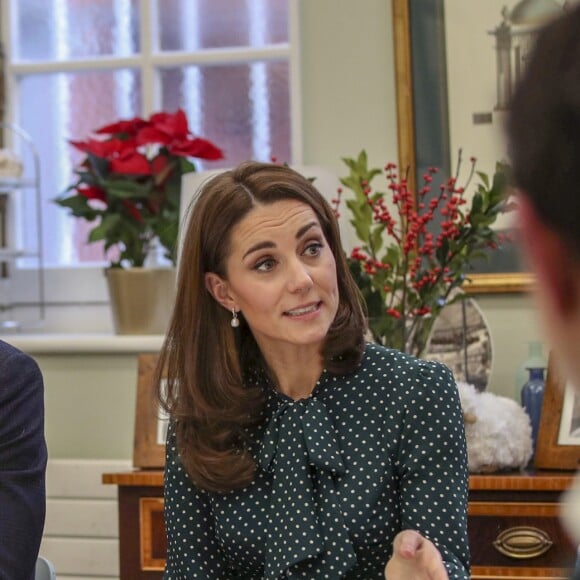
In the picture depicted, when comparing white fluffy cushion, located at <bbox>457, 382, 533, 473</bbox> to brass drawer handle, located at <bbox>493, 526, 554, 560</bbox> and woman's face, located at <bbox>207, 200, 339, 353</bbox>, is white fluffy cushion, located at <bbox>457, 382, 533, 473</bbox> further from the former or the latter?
woman's face, located at <bbox>207, 200, 339, 353</bbox>

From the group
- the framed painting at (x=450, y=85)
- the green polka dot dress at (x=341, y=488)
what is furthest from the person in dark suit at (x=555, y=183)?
the framed painting at (x=450, y=85)

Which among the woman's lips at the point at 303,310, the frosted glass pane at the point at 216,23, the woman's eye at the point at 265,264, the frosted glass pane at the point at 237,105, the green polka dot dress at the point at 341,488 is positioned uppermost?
the frosted glass pane at the point at 216,23

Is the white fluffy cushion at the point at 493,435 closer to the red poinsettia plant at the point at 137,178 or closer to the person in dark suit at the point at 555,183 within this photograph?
the red poinsettia plant at the point at 137,178

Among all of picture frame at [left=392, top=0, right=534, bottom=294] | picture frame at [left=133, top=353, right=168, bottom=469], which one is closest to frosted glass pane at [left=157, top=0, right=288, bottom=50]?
picture frame at [left=392, top=0, right=534, bottom=294]

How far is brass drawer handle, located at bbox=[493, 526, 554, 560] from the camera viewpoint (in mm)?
2107

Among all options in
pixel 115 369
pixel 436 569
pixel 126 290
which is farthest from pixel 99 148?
pixel 436 569

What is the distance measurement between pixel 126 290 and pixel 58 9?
2.89ft

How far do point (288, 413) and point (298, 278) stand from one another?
0.25m

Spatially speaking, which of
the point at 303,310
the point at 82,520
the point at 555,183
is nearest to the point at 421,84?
the point at 303,310

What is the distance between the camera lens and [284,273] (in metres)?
1.77

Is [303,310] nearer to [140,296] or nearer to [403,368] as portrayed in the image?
[403,368]

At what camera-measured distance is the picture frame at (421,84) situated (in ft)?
8.70

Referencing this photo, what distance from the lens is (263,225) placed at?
5.90 feet

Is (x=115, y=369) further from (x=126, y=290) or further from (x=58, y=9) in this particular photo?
(x=58, y=9)
